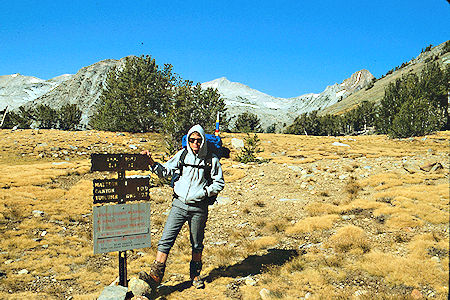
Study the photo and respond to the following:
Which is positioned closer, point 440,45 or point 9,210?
point 9,210

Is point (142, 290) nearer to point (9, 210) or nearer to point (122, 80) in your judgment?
point (9, 210)

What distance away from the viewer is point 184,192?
4.55 m

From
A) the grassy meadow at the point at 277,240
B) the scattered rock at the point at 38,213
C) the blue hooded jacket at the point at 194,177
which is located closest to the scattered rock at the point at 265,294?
the grassy meadow at the point at 277,240

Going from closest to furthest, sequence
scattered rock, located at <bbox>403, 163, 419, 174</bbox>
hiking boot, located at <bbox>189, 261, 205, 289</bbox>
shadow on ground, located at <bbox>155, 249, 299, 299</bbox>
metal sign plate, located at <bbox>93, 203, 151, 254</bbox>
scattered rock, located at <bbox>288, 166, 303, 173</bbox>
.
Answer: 1. metal sign plate, located at <bbox>93, 203, 151, 254</bbox>
2. hiking boot, located at <bbox>189, 261, 205, 289</bbox>
3. shadow on ground, located at <bbox>155, 249, 299, 299</bbox>
4. scattered rock, located at <bbox>403, 163, 419, 174</bbox>
5. scattered rock, located at <bbox>288, 166, 303, 173</bbox>

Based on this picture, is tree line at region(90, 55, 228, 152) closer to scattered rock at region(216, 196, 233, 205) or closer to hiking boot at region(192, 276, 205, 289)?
scattered rock at region(216, 196, 233, 205)

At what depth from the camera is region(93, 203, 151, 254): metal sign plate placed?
13.7ft

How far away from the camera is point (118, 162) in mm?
4531

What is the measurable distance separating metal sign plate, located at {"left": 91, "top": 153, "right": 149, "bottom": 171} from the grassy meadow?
240 centimetres

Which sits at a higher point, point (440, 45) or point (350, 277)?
point (440, 45)

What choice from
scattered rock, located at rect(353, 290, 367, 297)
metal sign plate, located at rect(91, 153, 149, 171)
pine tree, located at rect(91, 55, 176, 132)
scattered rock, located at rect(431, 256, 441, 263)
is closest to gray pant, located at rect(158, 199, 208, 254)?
metal sign plate, located at rect(91, 153, 149, 171)

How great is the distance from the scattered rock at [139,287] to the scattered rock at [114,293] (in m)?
0.15

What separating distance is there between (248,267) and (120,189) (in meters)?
3.36

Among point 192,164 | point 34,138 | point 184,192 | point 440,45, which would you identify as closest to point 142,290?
point 184,192

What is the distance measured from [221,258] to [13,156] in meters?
27.4
